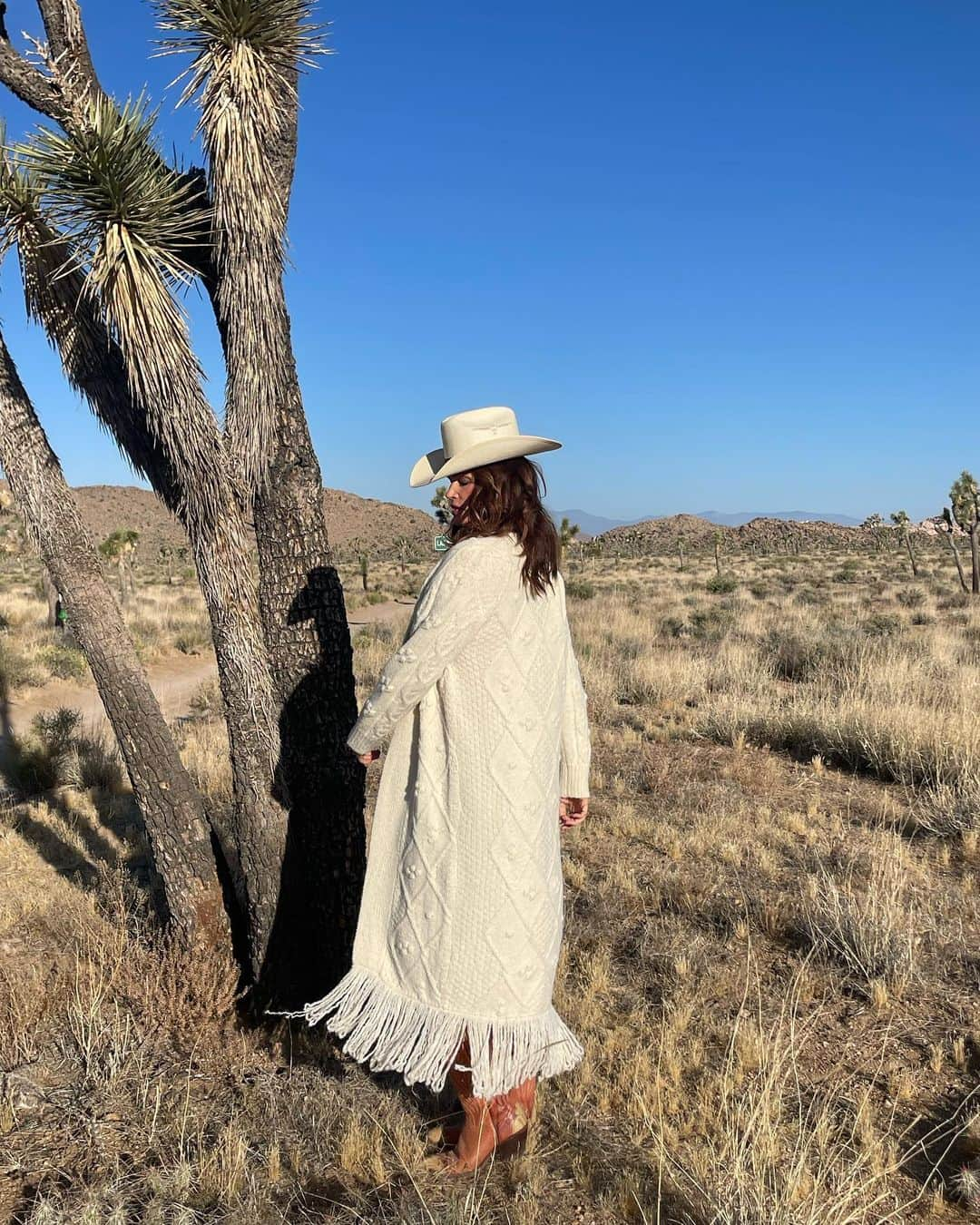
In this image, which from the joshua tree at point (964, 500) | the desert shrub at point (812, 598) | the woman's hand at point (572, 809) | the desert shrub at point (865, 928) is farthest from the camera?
the joshua tree at point (964, 500)

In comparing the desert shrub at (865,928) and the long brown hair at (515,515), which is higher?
the long brown hair at (515,515)

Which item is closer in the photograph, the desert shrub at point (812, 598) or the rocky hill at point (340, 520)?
the desert shrub at point (812, 598)

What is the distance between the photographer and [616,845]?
18.1ft

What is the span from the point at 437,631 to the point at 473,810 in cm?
53

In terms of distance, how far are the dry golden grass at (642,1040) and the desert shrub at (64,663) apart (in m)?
6.73

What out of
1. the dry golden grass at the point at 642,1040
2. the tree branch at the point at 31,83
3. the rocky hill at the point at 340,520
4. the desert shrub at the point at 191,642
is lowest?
the dry golden grass at the point at 642,1040

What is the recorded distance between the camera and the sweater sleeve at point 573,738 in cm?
276

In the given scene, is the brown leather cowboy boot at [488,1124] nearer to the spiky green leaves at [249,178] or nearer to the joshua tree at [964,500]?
the spiky green leaves at [249,178]

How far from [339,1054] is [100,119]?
348 centimetres

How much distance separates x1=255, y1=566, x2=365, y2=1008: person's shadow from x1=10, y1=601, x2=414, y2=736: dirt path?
587 centimetres

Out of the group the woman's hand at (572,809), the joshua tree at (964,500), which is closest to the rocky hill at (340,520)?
the joshua tree at (964,500)

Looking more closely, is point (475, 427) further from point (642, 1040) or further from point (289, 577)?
point (642, 1040)

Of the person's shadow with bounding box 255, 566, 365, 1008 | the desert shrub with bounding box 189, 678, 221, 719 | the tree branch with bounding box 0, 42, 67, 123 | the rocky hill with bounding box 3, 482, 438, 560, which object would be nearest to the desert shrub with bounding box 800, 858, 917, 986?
the person's shadow with bounding box 255, 566, 365, 1008

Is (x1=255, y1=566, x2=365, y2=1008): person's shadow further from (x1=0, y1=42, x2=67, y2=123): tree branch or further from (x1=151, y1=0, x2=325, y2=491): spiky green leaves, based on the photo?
(x1=0, y1=42, x2=67, y2=123): tree branch
